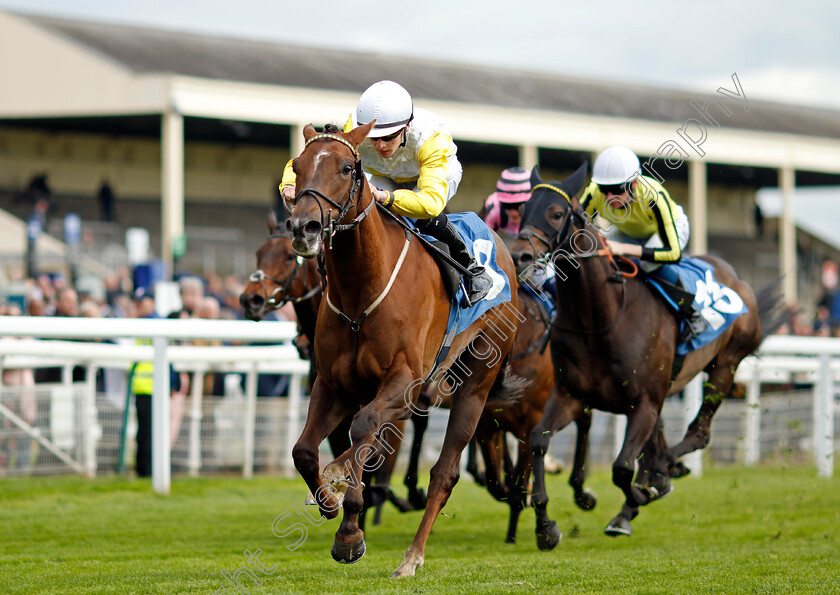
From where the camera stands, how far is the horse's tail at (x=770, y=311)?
8391mm

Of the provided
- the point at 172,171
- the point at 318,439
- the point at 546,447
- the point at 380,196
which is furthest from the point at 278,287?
the point at 172,171

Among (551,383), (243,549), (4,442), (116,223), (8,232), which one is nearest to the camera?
(243,549)

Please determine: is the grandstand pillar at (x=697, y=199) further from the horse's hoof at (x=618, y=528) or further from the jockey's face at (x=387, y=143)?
the jockey's face at (x=387, y=143)

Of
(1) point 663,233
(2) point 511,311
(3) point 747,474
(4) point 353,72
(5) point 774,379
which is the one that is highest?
(4) point 353,72

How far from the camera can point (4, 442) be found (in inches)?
314

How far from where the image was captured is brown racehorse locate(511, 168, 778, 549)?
20.4 feet

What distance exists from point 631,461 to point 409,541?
1.40m

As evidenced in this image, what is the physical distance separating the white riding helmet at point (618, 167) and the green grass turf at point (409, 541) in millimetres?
2146

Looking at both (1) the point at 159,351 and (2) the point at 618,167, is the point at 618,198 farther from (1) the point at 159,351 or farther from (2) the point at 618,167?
(1) the point at 159,351

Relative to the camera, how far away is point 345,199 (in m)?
4.52

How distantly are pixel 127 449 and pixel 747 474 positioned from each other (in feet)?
18.7

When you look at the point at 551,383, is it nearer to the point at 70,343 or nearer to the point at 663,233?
the point at 663,233

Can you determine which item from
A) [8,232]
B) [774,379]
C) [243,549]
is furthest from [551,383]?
[8,232]

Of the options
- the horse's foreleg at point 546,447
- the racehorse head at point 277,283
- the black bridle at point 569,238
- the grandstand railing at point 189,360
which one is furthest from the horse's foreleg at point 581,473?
the racehorse head at point 277,283
